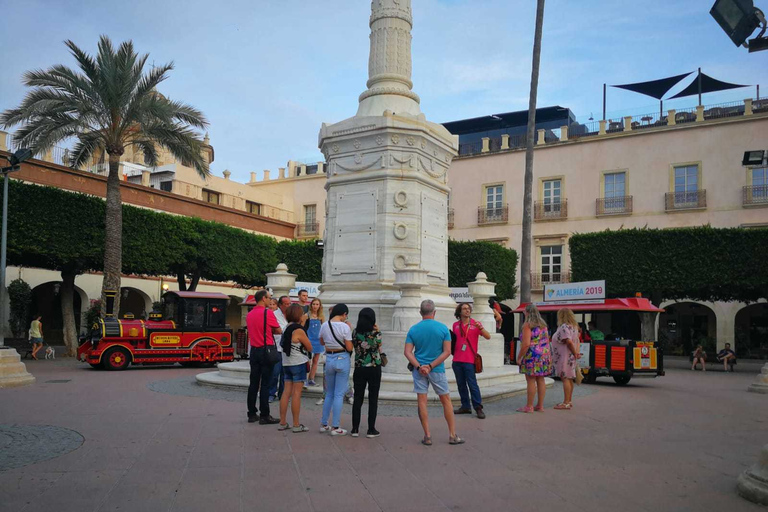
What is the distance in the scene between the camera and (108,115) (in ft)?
70.7

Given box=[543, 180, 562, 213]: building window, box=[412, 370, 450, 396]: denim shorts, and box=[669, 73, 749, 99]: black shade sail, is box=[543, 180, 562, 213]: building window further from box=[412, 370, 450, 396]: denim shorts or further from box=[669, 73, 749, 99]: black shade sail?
box=[412, 370, 450, 396]: denim shorts

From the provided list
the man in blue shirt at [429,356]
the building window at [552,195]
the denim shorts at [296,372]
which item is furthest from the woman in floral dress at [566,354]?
the building window at [552,195]

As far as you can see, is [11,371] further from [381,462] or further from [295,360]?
[381,462]

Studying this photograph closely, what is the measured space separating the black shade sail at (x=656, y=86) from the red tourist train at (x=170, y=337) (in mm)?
30485

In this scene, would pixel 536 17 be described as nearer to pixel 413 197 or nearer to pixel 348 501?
pixel 413 197

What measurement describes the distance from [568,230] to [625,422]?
27.7 m

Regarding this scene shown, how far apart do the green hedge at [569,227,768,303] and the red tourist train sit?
660 inches

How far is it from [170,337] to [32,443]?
1215 cm

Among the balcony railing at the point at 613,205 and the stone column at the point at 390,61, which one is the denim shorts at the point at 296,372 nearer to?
the stone column at the point at 390,61

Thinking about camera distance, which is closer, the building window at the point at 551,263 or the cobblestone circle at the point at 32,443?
the cobblestone circle at the point at 32,443

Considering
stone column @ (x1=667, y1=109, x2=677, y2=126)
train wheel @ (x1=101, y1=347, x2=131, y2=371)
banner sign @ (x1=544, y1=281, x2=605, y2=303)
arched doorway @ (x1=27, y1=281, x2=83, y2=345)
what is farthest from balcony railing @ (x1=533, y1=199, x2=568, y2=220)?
train wheel @ (x1=101, y1=347, x2=131, y2=371)

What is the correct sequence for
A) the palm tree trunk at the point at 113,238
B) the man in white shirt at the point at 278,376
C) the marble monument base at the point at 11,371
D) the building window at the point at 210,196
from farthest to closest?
the building window at the point at 210,196 < the palm tree trunk at the point at 113,238 < the marble monument base at the point at 11,371 < the man in white shirt at the point at 278,376

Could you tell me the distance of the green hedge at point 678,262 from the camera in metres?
25.4

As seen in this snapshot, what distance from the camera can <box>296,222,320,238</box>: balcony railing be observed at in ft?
148
